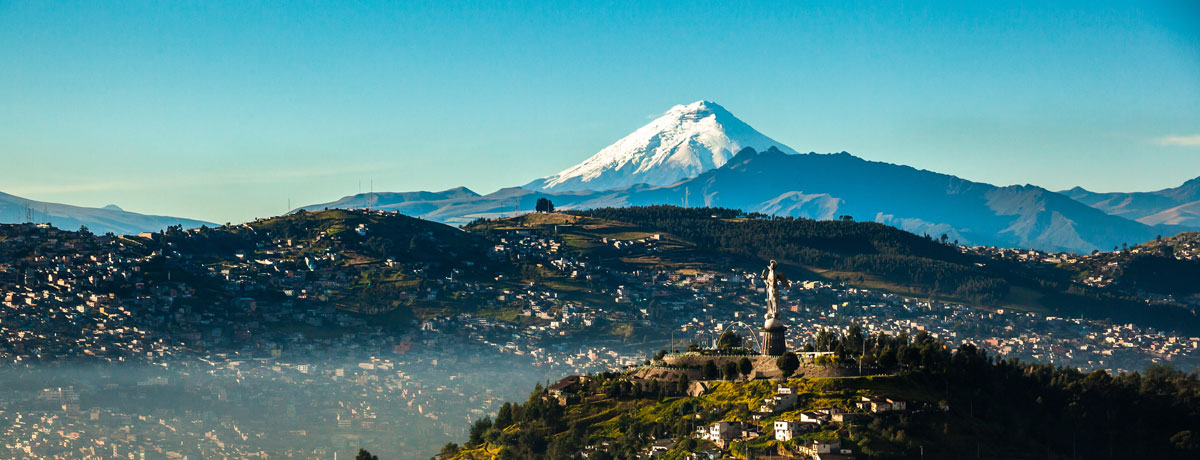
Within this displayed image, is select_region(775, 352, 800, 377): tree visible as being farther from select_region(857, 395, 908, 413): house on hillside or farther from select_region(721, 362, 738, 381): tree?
select_region(857, 395, 908, 413): house on hillside

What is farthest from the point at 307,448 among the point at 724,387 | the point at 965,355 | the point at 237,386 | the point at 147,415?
the point at 965,355

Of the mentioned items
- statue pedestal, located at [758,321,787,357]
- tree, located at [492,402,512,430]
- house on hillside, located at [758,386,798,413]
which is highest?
statue pedestal, located at [758,321,787,357]

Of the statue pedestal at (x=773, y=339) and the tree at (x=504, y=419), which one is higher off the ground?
the statue pedestal at (x=773, y=339)

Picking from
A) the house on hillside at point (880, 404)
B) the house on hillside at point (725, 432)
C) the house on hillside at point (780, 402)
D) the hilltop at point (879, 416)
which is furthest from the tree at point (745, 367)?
the house on hillside at point (880, 404)

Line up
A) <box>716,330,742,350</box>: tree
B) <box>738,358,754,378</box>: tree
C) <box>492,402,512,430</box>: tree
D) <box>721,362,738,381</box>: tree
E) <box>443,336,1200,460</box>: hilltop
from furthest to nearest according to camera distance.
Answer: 1. <box>716,330,742,350</box>: tree
2. <box>492,402,512,430</box>: tree
3. <box>721,362,738,381</box>: tree
4. <box>738,358,754,378</box>: tree
5. <box>443,336,1200,460</box>: hilltop

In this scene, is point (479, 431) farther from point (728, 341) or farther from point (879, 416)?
point (879, 416)

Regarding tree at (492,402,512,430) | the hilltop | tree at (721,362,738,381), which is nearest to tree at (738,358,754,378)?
tree at (721,362,738,381)

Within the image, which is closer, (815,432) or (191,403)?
(815,432)

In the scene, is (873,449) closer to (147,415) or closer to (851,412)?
(851,412)

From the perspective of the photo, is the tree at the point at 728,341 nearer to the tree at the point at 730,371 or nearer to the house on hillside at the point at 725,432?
the tree at the point at 730,371
